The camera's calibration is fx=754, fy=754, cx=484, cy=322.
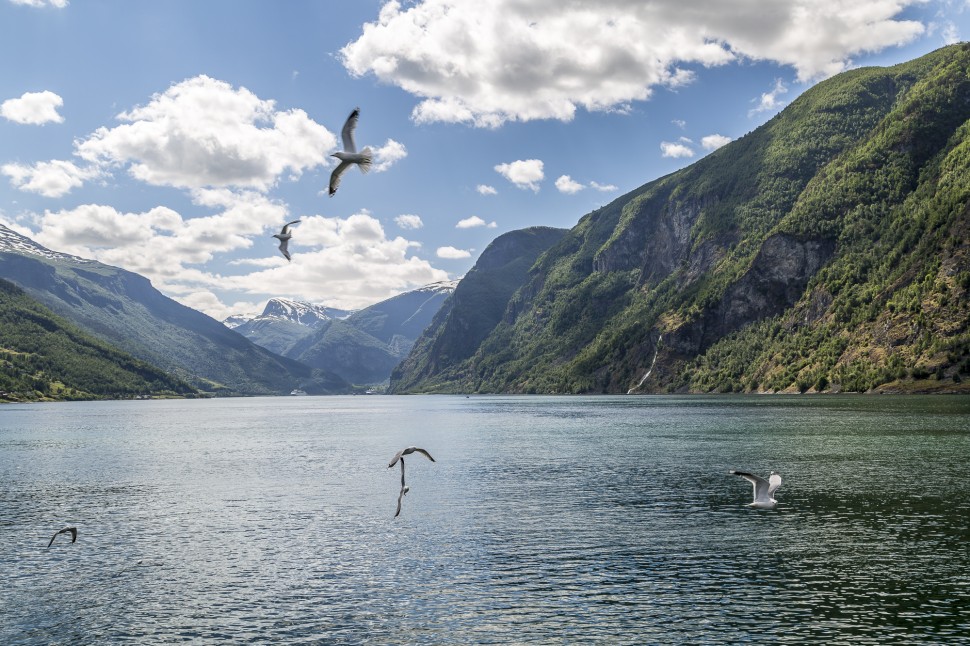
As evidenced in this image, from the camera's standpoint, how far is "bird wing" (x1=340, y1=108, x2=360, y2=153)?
32.3 metres

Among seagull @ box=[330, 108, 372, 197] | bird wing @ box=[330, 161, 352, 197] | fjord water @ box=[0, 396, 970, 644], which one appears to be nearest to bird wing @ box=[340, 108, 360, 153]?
seagull @ box=[330, 108, 372, 197]

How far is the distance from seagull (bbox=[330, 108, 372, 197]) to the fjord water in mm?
20286

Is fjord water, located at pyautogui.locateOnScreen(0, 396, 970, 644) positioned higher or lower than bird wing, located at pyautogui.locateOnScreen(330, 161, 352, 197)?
lower

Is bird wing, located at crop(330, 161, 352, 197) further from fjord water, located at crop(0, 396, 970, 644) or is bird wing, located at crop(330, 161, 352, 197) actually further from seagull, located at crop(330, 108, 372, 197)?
fjord water, located at crop(0, 396, 970, 644)

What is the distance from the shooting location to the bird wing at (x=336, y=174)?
30922 millimetres

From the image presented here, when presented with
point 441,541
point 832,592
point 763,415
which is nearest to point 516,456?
point 441,541

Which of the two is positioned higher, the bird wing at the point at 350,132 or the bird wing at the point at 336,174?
the bird wing at the point at 350,132

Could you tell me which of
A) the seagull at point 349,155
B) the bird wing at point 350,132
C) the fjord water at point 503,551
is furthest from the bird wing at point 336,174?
the fjord water at point 503,551

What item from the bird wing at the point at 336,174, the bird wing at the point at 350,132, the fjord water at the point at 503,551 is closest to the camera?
the bird wing at the point at 336,174

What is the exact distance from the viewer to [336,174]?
3145 cm

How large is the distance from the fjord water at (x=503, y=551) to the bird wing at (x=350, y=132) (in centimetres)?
2184

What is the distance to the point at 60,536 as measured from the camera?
56.8 meters

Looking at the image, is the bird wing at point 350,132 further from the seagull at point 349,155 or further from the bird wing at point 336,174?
the bird wing at point 336,174

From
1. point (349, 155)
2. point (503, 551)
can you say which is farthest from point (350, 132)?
point (503, 551)
